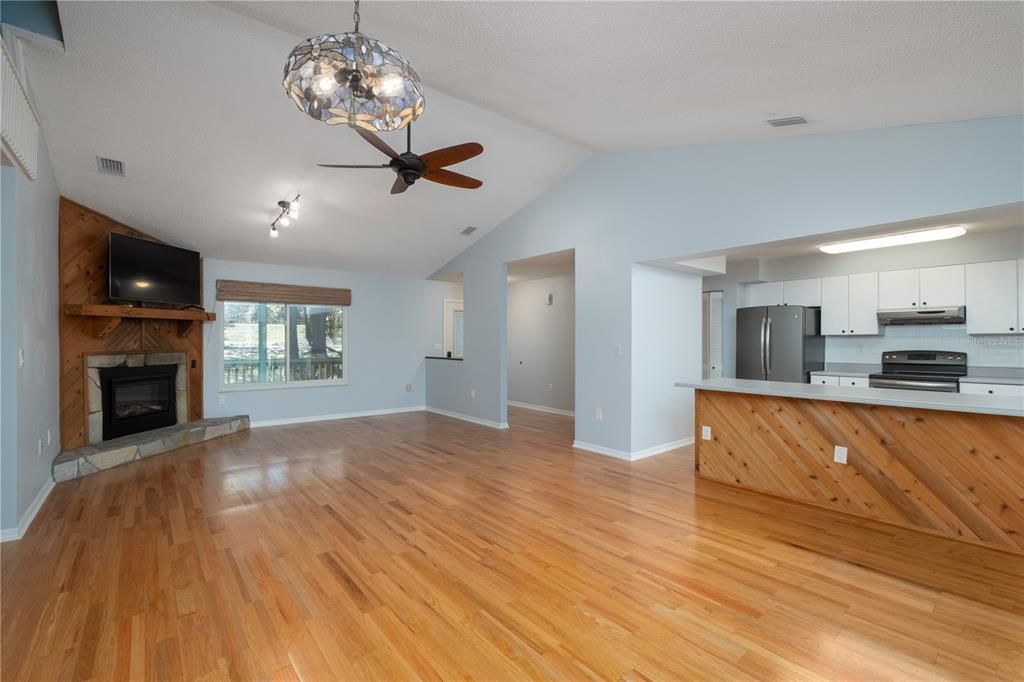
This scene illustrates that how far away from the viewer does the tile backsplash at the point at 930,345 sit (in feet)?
15.6

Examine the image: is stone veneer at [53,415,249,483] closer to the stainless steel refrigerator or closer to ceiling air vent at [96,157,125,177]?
ceiling air vent at [96,157,125,177]

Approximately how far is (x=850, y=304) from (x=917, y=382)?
1.16 m

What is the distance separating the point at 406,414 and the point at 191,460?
3.31 metres

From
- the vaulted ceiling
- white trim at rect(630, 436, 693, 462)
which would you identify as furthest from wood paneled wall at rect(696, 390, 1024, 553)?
Answer: the vaulted ceiling

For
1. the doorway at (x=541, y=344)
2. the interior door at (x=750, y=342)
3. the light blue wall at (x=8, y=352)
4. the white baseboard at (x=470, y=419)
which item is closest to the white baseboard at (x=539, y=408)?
the doorway at (x=541, y=344)

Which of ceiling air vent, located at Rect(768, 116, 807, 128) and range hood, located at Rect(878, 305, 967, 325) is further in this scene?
range hood, located at Rect(878, 305, 967, 325)

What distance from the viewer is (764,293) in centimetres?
646

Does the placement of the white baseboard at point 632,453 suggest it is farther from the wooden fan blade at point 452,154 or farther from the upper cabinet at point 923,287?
the wooden fan blade at point 452,154

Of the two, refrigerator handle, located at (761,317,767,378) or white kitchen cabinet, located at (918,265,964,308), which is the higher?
white kitchen cabinet, located at (918,265,964,308)

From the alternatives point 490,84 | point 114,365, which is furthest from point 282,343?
point 490,84

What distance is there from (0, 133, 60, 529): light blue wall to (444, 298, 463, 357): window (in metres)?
5.33

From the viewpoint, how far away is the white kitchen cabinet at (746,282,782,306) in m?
6.32

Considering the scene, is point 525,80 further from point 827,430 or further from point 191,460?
point 191,460

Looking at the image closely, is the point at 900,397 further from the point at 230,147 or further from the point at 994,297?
the point at 230,147
